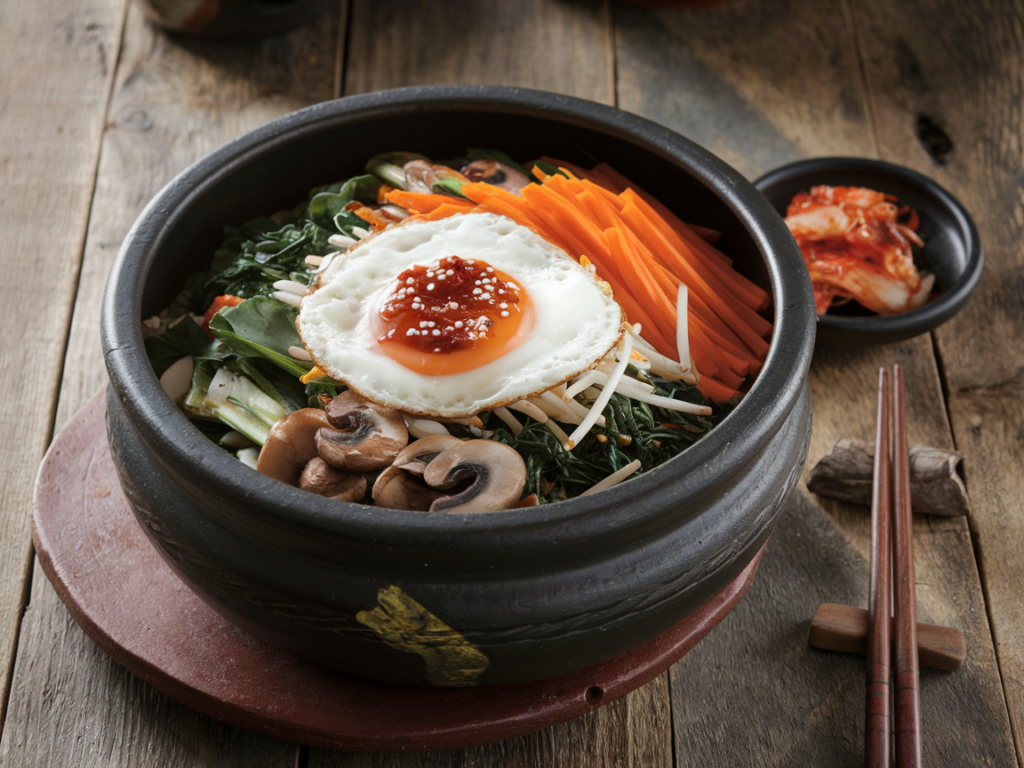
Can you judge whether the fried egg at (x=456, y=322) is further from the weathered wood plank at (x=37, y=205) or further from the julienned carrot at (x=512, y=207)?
the weathered wood plank at (x=37, y=205)

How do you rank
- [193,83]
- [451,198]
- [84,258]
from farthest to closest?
[193,83] → [84,258] → [451,198]

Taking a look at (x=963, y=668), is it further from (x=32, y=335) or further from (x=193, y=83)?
(x=193, y=83)

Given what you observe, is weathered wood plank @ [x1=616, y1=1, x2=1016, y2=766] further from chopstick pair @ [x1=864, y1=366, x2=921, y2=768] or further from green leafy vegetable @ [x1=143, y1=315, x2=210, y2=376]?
green leafy vegetable @ [x1=143, y1=315, x2=210, y2=376]

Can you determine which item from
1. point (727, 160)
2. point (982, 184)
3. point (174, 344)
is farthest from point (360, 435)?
point (982, 184)

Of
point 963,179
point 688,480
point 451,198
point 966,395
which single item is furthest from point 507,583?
point 963,179

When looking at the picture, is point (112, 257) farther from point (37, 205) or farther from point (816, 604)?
point (816, 604)

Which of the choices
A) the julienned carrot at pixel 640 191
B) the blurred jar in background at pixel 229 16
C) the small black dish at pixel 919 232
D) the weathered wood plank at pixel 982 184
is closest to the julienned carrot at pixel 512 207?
the julienned carrot at pixel 640 191
